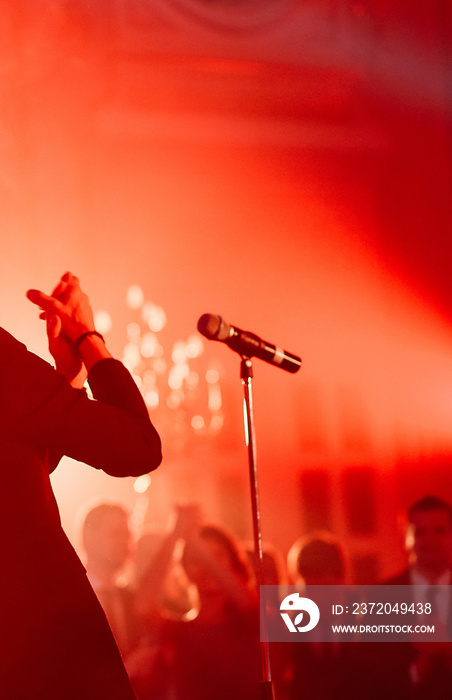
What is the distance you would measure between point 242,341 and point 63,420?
0.57 m

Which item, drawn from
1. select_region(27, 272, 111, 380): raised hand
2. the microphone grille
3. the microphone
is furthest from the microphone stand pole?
select_region(27, 272, 111, 380): raised hand

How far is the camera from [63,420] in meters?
1.01

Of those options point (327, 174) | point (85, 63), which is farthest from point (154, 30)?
point (327, 174)

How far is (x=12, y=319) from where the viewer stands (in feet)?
9.13

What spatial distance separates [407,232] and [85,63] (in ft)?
6.74

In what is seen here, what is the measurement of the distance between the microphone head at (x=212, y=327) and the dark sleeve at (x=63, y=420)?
1.31ft

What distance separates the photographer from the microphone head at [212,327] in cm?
142

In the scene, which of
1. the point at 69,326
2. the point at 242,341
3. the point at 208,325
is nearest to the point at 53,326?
the point at 69,326

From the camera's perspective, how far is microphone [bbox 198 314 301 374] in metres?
1.42

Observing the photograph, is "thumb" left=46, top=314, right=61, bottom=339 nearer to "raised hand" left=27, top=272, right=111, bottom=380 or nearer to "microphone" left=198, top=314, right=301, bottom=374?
"raised hand" left=27, top=272, right=111, bottom=380

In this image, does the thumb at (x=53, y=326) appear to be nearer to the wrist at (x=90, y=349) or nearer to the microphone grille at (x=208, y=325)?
the wrist at (x=90, y=349)

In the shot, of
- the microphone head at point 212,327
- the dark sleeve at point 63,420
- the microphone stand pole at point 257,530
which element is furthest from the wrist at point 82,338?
the microphone stand pole at point 257,530

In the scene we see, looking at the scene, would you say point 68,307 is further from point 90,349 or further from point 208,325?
point 208,325

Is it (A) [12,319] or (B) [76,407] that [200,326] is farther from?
(A) [12,319]
